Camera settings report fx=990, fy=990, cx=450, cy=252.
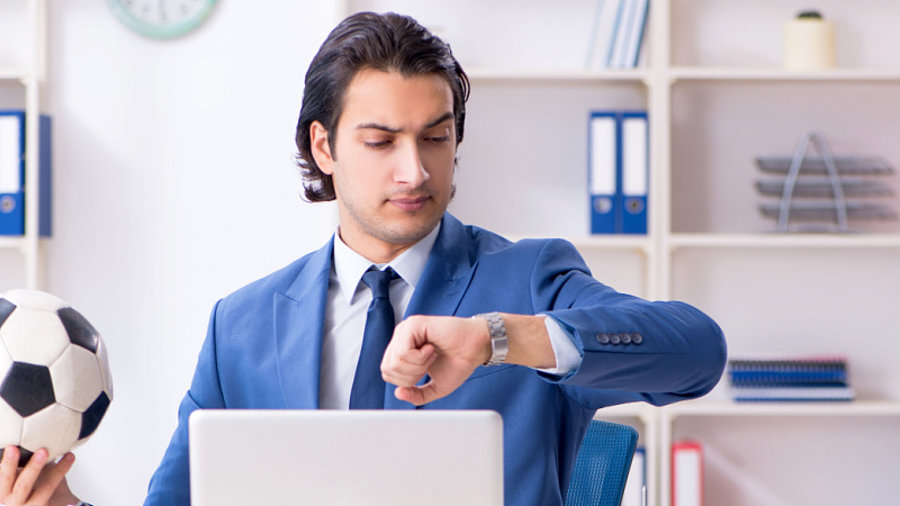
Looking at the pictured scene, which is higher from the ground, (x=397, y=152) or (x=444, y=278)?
(x=397, y=152)

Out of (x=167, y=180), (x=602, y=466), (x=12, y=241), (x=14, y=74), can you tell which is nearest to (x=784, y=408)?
(x=602, y=466)

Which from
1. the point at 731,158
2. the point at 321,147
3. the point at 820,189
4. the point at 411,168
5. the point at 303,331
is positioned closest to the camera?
the point at 411,168

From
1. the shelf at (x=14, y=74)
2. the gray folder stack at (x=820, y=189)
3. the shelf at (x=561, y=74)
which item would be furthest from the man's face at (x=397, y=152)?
the shelf at (x=14, y=74)

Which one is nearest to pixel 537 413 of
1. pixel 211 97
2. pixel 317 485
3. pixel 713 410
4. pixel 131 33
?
pixel 317 485

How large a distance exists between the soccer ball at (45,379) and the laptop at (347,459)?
1.68 ft

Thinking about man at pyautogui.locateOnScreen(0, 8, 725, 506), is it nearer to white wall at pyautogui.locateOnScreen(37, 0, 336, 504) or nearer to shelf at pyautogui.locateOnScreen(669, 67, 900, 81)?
shelf at pyautogui.locateOnScreen(669, 67, 900, 81)

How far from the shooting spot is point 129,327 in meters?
3.19

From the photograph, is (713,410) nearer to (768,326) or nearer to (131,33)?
(768,326)

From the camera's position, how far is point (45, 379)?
4.06 ft

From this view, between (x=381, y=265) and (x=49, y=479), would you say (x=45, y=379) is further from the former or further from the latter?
(x=381, y=265)

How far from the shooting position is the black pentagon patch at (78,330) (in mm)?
1284

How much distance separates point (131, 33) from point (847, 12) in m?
2.29

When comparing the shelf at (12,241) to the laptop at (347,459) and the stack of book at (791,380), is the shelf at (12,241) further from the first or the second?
the laptop at (347,459)

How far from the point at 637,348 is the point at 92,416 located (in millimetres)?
702
